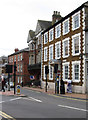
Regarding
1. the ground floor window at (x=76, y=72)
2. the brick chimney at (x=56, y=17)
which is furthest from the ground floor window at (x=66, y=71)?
the brick chimney at (x=56, y=17)

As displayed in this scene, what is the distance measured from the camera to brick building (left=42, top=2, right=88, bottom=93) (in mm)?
21734

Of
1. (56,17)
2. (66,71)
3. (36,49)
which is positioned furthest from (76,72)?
(36,49)

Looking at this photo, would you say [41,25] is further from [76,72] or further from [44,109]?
[44,109]

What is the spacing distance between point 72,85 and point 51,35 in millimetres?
11025

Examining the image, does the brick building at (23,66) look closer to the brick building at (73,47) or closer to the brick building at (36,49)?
the brick building at (36,49)

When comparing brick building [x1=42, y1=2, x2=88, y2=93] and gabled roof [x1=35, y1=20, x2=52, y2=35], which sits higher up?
gabled roof [x1=35, y1=20, x2=52, y2=35]

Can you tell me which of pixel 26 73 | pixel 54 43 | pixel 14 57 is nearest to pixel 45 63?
pixel 54 43

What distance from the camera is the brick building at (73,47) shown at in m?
21.7

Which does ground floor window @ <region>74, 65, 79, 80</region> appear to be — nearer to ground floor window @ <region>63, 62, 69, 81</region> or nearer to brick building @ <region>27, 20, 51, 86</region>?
ground floor window @ <region>63, 62, 69, 81</region>

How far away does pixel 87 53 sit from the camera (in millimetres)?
21047

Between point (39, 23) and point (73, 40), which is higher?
point (39, 23)

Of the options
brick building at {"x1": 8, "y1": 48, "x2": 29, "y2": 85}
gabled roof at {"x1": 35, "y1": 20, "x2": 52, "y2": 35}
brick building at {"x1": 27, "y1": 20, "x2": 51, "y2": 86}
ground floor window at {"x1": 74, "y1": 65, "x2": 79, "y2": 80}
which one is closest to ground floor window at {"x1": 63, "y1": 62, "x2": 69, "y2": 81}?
ground floor window at {"x1": 74, "y1": 65, "x2": 79, "y2": 80}

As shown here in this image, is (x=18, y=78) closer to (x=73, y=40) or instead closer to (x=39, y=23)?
(x=39, y=23)

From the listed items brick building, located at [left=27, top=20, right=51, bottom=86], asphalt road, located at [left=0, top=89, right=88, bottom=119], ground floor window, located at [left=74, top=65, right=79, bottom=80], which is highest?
brick building, located at [left=27, top=20, right=51, bottom=86]
